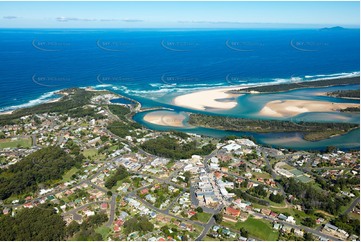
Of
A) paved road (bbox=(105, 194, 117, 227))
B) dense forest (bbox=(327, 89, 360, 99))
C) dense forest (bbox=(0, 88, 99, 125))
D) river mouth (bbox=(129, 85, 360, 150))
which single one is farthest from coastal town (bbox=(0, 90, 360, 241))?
dense forest (bbox=(327, 89, 360, 99))

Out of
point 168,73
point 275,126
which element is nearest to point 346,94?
point 275,126

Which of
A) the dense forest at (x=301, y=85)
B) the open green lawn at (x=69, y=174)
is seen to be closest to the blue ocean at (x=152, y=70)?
the dense forest at (x=301, y=85)

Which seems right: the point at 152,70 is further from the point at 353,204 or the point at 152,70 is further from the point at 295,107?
the point at 353,204

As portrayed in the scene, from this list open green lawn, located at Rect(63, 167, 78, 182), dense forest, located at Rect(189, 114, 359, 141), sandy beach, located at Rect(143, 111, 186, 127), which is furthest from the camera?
sandy beach, located at Rect(143, 111, 186, 127)

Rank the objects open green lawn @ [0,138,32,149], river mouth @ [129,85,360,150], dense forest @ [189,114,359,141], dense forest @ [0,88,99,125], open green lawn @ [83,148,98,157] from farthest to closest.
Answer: dense forest @ [0,88,99,125]
dense forest @ [189,114,359,141]
river mouth @ [129,85,360,150]
open green lawn @ [0,138,32,149]
open green lawn @ [83,148,98,157]

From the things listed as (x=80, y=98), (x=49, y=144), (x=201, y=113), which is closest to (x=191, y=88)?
(x=201, y=113)

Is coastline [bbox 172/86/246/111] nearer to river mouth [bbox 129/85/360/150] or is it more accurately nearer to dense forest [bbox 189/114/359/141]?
river mouth [bbox 129/85/360/150]

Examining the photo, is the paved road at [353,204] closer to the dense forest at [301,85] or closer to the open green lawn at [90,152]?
the open green lawn at [90,152]
